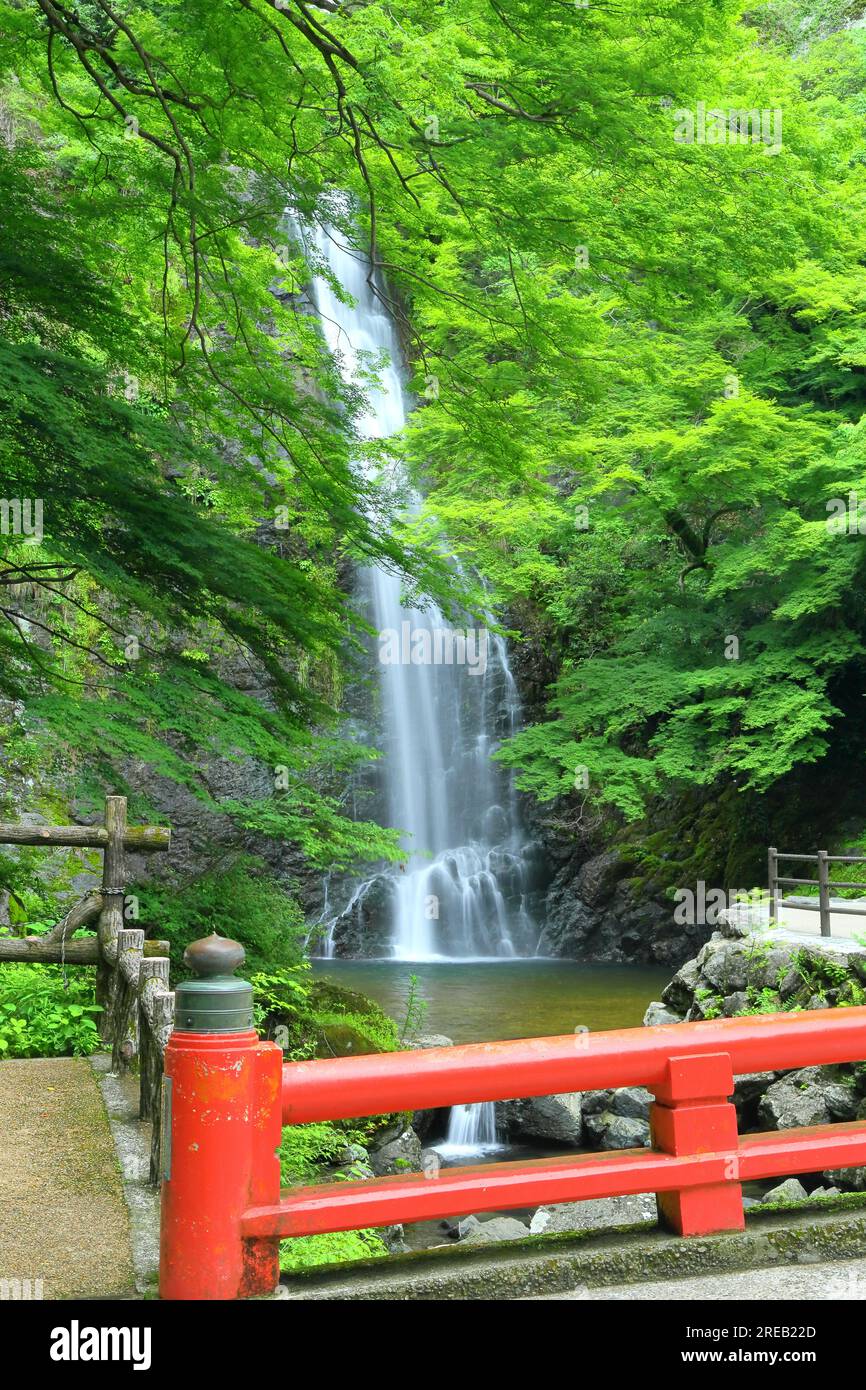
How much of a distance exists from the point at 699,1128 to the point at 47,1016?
5.84 m

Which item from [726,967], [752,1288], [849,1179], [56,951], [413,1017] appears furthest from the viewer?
[413,1017]

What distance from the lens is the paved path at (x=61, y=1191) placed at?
12.3 feet

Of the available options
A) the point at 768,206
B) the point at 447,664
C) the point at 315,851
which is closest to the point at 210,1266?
the point at 768,206

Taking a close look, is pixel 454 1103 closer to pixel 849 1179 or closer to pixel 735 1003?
pixel 849 1179

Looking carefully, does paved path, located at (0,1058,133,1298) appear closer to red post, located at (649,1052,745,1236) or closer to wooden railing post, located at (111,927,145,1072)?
wooden railing post, located at (111,927,145,1072)

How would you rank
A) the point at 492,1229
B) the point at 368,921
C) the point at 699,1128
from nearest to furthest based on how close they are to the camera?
the point at 699,1128 < the point at 492,1229 < the point at 368,921

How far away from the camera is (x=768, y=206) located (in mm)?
6355

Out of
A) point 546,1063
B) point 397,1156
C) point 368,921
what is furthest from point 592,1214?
point 368,921

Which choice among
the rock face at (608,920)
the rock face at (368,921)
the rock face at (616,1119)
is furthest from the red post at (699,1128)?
the rock face at (368,921)

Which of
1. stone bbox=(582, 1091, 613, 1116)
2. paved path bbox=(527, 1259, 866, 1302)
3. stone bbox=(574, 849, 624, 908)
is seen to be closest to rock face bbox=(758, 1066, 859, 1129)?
stone bbox=(582, 1091, 613, 1116)

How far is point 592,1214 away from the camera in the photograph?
9539 mm

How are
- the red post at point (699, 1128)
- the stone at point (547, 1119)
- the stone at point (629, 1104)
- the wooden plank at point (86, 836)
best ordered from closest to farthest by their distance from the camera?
1. the red post at point (699, 1128)
2. the wooden plank at point (86, 836)
3. the stone at point (547, 1119)
4. the stone at point (629, 1104)

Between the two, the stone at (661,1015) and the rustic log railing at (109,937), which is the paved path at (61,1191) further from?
the stone at (661,1015)

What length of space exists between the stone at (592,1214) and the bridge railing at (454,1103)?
6034mm
